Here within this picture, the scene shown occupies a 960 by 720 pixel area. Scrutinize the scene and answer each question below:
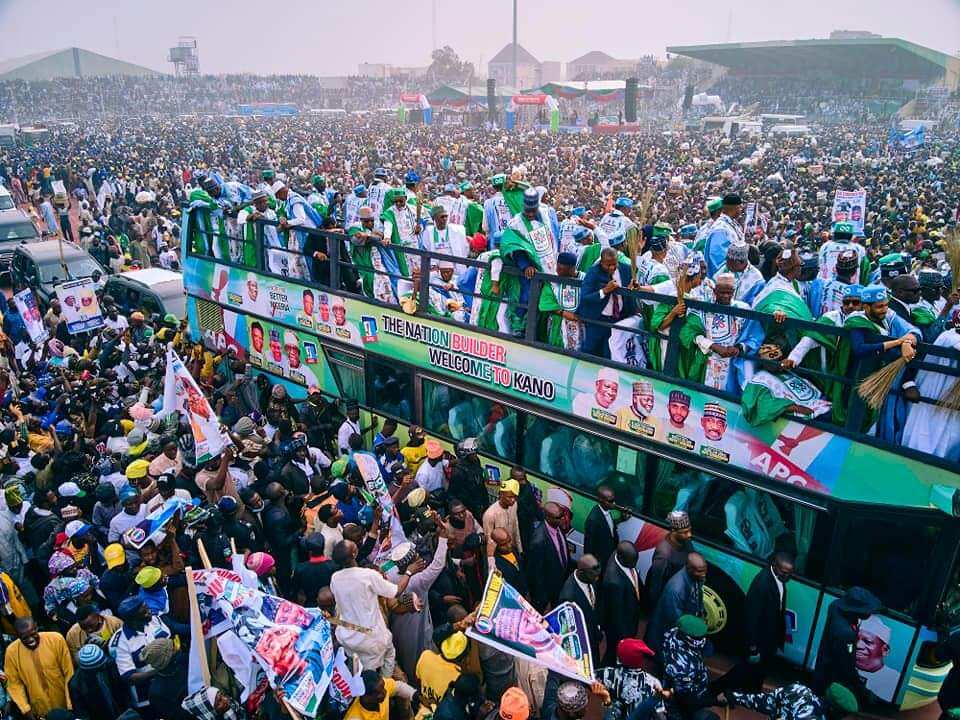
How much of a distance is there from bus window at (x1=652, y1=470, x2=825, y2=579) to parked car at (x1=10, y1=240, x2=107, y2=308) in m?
13.2

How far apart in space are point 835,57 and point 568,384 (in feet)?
240

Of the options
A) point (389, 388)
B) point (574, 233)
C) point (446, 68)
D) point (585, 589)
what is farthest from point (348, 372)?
point (446, 68)

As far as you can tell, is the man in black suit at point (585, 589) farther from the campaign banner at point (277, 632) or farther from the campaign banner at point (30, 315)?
the campaign banner at point (30, 315)

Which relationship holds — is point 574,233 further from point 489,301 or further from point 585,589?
point 585,589

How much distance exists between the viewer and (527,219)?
22.6 ft

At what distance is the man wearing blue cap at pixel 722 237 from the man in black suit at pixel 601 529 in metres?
2.46

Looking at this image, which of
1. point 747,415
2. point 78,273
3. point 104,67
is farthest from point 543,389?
point 104,67

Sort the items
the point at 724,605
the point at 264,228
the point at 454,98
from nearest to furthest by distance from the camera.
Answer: the point at 724,605 → the point at 264,228 → the point at 454,98

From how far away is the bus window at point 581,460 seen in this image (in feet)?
20.1

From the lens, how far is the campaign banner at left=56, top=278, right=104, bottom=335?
1152 centimetres

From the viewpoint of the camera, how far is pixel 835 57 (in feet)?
215

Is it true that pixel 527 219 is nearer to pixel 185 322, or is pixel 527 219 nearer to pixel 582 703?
pixel 582 703

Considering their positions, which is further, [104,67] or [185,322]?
[104,67]

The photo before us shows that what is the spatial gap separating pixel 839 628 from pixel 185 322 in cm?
967
